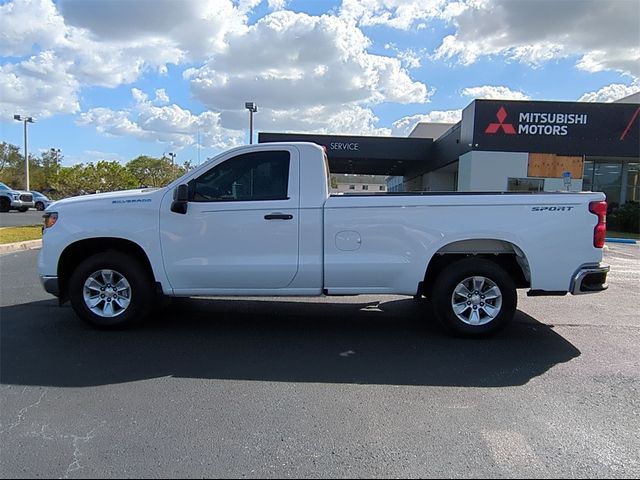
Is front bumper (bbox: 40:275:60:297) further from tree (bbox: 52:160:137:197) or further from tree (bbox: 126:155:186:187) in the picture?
tree (bbox: 126:155:186:187)

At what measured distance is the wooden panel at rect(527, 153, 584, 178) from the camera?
21.6 m

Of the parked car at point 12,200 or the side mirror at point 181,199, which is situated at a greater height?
the side mirror at point 181,199

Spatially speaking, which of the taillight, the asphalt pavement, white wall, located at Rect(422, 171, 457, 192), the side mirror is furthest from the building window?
→ the asphalt pavement

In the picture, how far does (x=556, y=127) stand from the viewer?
21.4 metres

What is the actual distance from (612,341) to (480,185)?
58.3 ft

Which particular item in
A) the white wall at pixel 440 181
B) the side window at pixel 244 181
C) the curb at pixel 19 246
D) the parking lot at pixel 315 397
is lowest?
the parking lot at pixel 315 397

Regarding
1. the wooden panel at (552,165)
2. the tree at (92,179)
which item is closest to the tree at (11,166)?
the tree at (92,179)

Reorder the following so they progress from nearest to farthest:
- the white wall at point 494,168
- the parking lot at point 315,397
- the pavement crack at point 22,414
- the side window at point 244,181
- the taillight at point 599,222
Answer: the parking lot at point 315,397 → the pavement crack at point 22,414 → the taillight at point 599,222 → the side window at point 244,181 → the white wall at point 494,168

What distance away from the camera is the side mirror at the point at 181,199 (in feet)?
16.2

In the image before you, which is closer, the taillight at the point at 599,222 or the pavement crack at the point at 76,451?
the pavement crack at the point at 76,451

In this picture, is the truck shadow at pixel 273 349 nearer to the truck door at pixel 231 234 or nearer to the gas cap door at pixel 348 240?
the truck door at pixel 231 234

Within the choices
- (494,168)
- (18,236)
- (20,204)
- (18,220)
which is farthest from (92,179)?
(494,168)

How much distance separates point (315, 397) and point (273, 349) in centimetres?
119

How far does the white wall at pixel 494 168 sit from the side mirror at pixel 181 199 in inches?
730
